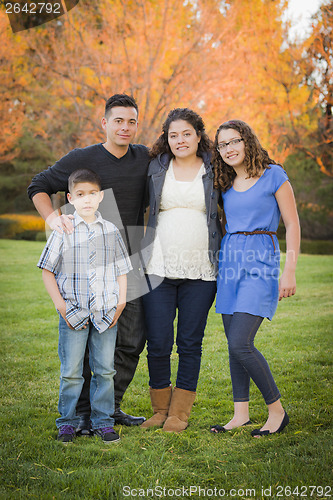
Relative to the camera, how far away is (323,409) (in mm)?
3379

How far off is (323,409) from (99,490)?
5.49ft

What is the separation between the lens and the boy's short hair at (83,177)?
9.61ft

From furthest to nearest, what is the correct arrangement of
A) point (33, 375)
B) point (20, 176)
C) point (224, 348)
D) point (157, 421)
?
point (20, 176)
point (224, 348)
point (33, 375)
point (157, 421)

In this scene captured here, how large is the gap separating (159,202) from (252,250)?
2.06 ft

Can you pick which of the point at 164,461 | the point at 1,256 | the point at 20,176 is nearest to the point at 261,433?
the point at 164,461

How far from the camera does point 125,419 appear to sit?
326cm

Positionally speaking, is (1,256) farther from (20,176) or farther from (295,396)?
(295,396)

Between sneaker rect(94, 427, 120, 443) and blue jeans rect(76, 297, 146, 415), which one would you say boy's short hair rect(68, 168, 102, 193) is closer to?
blue jeans rect(76, 297, 146, 415)

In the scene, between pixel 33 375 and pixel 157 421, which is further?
pixel 33 375

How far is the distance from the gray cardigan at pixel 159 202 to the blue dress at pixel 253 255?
0.08m

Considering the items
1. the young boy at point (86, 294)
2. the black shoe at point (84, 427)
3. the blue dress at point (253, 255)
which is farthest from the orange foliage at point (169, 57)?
the black shoe at point (84, 427)

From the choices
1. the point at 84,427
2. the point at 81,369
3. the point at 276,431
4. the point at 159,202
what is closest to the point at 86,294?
the point at 81,369

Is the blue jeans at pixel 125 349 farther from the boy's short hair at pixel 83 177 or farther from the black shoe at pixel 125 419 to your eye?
the boy's short hair at pixel 83 177

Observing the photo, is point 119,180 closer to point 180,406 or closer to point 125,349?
point 125,349
